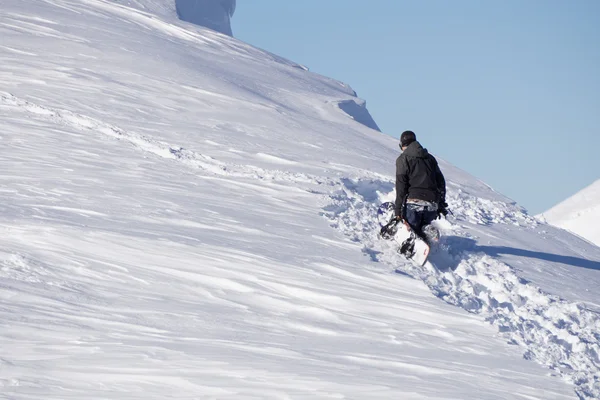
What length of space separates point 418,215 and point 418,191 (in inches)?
10.0

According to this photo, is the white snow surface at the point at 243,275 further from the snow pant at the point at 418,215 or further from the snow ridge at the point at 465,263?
the snow pant at the point at 418,215

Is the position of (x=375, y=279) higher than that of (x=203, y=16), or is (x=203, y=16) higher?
(x=203, y=16)

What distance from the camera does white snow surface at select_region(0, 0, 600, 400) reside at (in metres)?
4.24

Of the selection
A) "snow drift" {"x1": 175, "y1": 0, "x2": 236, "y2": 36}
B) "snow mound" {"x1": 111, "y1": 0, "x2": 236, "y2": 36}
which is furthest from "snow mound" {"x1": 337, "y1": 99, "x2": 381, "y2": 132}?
"snow drift" {"x1": 175, "y1": 0, "x2": 236, "y2": 36}

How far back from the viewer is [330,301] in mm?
6152

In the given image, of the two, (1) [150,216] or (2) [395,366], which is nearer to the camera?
(2) [395,366]

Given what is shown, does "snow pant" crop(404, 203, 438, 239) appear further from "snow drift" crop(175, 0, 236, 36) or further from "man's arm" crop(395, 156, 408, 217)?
"snow drift" crop(175, 0, 236, 36)

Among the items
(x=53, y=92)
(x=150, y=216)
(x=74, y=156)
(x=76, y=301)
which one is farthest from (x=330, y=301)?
(x=53, y=92)

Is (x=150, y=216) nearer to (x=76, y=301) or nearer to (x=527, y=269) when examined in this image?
(x=76, y=301)

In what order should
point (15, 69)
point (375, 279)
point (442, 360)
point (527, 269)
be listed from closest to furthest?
point (442, 360)
point (375, 279)
point (527, 269)
point (15, 69)

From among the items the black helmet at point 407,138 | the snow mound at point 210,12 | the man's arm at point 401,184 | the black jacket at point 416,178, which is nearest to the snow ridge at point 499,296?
the man's arm at point 401,184

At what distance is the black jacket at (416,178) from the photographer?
8.56m

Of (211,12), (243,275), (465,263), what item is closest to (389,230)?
(465,263)

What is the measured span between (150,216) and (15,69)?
10.9 metres
